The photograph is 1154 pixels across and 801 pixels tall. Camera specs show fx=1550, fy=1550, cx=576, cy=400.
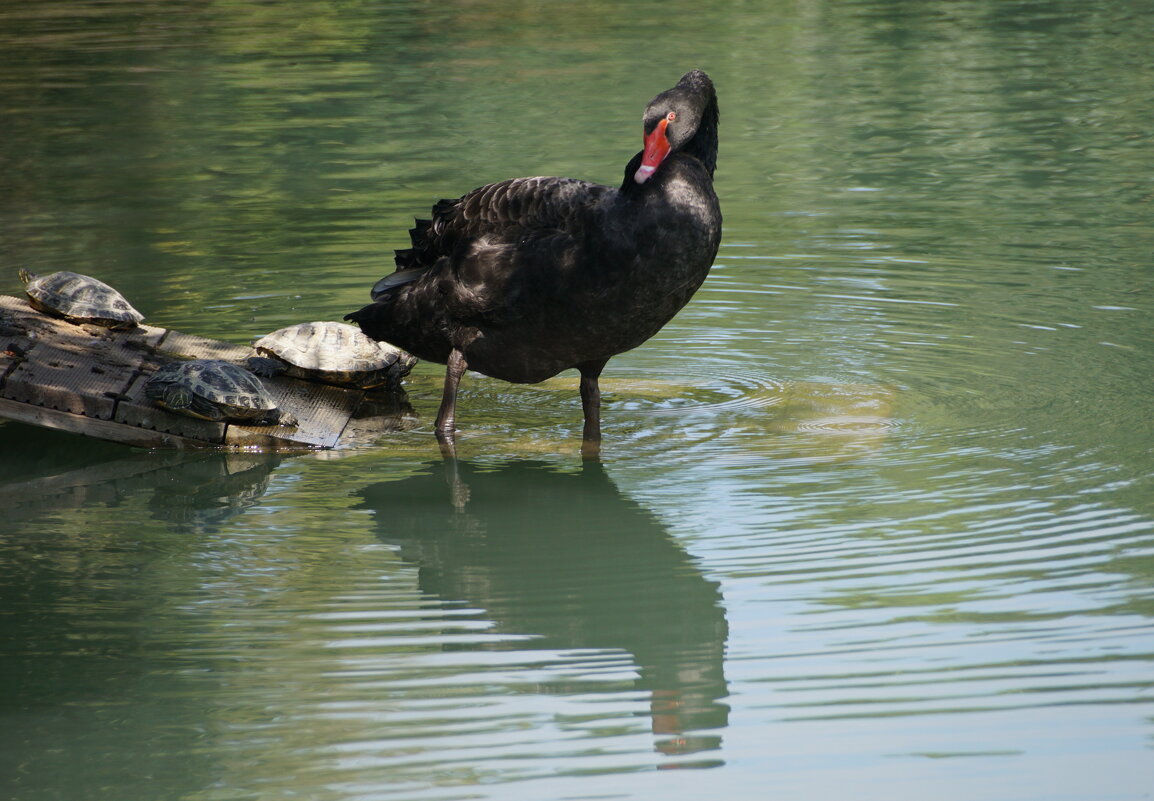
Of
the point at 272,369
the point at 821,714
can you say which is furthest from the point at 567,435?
the point at 821,714

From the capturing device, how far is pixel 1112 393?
8133 mm

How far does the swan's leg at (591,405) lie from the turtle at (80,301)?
9.63 ft

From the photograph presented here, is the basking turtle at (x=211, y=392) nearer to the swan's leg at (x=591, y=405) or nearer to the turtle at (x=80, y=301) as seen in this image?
the turtle at (x=80, y=301)

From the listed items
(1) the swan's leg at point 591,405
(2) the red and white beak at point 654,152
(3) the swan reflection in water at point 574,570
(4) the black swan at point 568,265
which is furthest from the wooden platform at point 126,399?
(2) the red and white beak at point 654,152

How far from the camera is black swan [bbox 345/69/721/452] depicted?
7090 mm

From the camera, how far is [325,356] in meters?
8.68

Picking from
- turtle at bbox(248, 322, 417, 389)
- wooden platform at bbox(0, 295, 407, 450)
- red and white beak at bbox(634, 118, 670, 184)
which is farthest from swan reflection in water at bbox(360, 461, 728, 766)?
red and white beak at bbox(634, 118, 670, 184)

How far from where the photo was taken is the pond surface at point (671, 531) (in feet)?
15.5

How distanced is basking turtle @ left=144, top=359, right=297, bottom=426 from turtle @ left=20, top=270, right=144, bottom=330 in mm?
1161

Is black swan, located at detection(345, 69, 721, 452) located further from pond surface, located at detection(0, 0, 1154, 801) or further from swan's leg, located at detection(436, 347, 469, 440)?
pond surface, located at detection(0, 0, 1154, 801)

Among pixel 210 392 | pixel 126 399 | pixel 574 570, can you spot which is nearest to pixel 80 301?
pixel 126 399

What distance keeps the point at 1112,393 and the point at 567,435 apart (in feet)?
9.42

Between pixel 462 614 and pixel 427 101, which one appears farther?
pixel 427 101

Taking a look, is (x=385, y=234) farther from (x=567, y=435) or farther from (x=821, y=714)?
(x=821, y=714)
